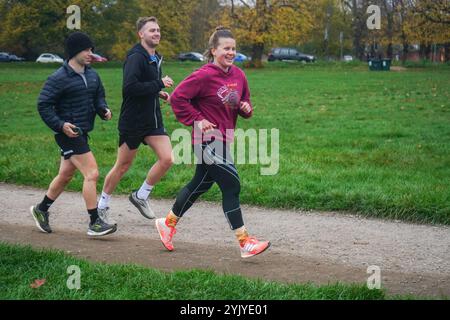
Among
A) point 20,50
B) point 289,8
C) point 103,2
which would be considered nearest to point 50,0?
point 103,2

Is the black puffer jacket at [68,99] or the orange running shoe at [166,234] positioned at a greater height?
the black puffer jacket at [68,99]

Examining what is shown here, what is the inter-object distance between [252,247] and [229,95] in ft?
4.15

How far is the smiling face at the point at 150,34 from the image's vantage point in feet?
20.9

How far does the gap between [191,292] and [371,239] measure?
89.1 inches

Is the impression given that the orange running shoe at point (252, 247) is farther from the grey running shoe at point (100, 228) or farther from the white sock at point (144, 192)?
the white sock at point (144, 192)

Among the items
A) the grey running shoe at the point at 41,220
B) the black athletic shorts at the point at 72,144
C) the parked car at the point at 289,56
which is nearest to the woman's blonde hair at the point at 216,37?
the black athletic shorts at the point at 72,144

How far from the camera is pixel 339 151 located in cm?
1034

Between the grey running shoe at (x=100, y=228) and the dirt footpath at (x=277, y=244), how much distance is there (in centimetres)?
6

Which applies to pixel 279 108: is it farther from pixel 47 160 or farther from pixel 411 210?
pixel 411 210

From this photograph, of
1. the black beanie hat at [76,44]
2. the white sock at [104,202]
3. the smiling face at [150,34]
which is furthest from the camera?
the white sock at [104,202]

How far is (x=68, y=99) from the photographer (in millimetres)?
6207

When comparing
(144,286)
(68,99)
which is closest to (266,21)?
(68,99)

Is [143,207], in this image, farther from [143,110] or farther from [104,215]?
[143,110]

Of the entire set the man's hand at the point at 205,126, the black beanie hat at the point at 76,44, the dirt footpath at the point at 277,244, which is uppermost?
the black beanie hat at the point at 76,44
